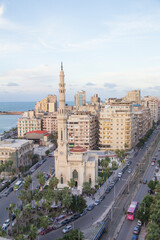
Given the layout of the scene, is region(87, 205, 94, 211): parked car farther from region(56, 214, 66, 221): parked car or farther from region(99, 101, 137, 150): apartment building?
region(99, 101, 137, 150): apartment building

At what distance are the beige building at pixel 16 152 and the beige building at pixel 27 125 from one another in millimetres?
40478

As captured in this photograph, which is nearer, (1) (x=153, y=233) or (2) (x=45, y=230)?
(1) (x=153, y=233)

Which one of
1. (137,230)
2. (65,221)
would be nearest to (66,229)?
(65,221)

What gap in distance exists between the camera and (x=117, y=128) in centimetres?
7569

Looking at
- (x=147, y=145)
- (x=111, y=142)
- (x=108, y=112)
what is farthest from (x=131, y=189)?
(x=147, y=145)

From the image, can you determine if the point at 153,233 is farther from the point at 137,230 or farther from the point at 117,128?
the point at 117,128

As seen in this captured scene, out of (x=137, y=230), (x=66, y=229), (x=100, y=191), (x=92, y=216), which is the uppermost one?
(x=100, y=191)

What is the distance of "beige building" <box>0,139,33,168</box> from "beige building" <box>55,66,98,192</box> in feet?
46.7

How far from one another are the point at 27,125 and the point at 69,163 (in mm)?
62354

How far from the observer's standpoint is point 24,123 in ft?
338

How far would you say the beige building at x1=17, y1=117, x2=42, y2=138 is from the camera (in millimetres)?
102500

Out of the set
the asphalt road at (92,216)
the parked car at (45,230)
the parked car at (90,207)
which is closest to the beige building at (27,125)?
the asphalt road at (92,216)

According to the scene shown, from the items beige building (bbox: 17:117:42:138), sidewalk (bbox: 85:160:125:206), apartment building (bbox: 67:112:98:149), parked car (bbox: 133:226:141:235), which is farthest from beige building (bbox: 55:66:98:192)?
beige building (bbox: 17:117:42:138)

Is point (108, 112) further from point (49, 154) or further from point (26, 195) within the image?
point (26, 195)
